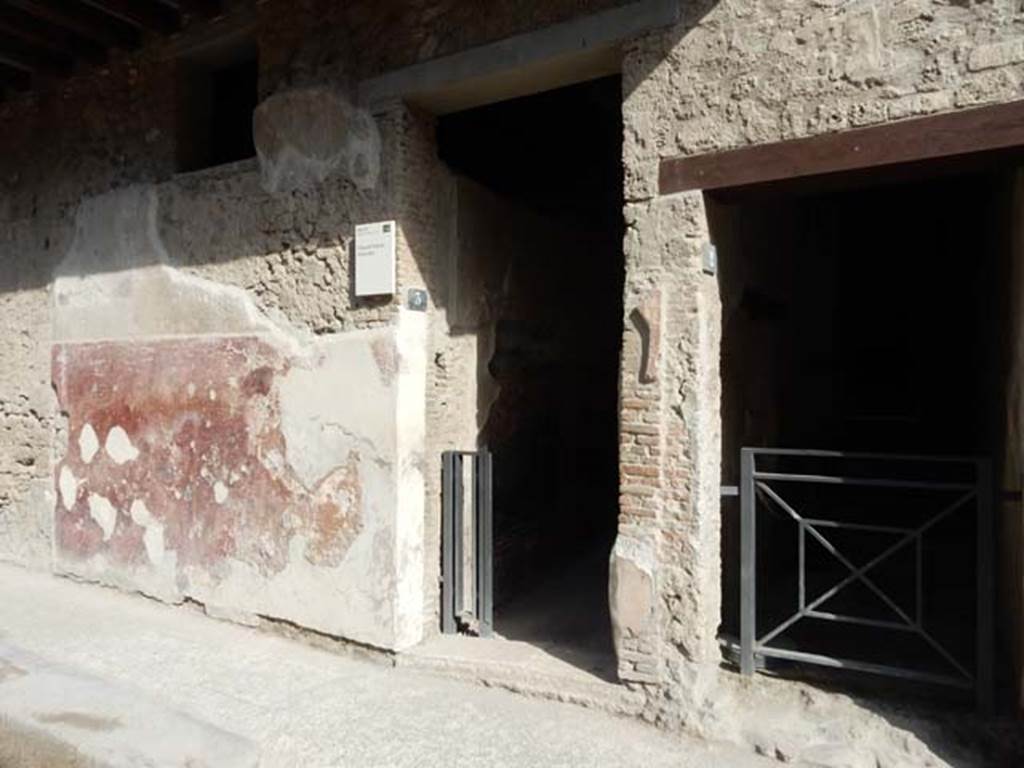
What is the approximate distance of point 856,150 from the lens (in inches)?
120

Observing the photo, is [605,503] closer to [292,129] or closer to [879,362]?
[879,362]

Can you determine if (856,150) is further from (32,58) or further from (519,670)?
(32,58)

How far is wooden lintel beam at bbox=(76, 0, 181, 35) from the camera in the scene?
4.89 metres

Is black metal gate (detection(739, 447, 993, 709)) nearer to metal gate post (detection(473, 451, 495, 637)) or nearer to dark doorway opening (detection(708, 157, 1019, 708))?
dark doorway opening (detection(708, 157, 1019, 708))

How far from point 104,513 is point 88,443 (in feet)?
1.77

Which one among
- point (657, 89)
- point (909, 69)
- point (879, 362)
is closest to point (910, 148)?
point (909, 69)

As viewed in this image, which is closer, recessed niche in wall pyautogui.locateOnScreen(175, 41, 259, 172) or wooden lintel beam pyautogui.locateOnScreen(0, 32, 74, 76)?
recessed niche in wall pyautogui.locateOnScreen(175, 41, 259, 172)

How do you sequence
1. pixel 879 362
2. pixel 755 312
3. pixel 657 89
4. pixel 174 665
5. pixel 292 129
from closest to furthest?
pixel 657 89
pixel 174 665
pixel 292 129
pixel 755 312
pixel 879 362

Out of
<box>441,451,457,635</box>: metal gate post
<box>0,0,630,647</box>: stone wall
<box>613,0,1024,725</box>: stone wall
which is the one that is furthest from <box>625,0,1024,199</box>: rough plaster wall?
<box>441,451,457,635</box>: metal gate post

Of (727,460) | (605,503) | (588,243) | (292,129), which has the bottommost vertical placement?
(605,503)

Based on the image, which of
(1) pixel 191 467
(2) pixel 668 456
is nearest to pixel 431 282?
(2) pixel 668 456

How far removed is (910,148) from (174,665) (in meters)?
4.38

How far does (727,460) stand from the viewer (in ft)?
14.2

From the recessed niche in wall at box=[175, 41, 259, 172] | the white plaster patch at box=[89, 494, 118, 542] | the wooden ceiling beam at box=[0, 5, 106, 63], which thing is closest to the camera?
the wooden ceiling beam at box=[0, 5, 106, 63]
